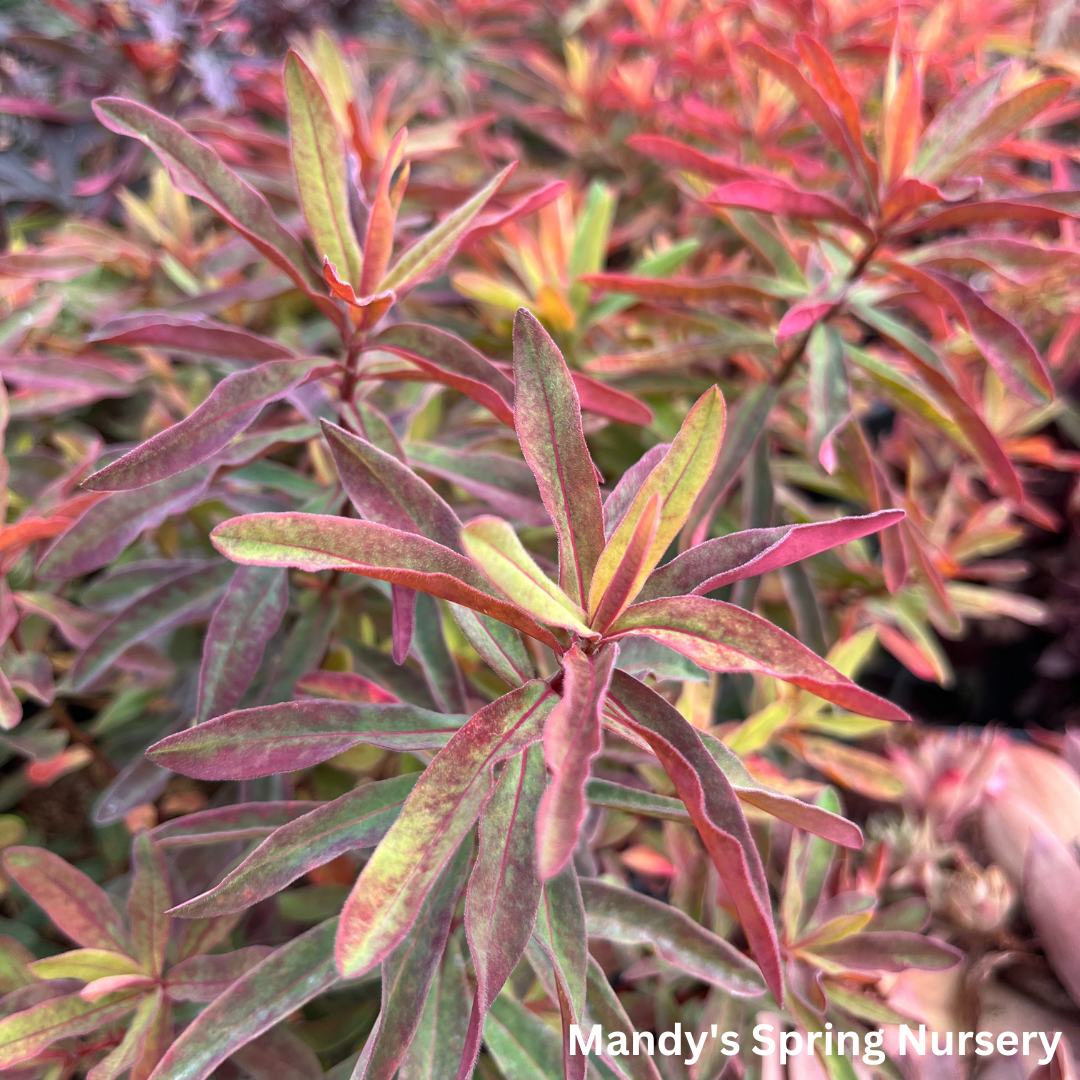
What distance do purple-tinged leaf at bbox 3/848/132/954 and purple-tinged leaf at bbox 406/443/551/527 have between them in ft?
1.35

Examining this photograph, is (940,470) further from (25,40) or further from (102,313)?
(25,40)

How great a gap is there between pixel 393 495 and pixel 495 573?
142mm

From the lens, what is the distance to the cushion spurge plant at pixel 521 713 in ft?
1.38

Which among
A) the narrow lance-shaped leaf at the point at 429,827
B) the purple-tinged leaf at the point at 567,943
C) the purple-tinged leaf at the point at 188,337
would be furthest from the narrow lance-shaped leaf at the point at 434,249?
the purple-tinged leaf at the point at 567,943

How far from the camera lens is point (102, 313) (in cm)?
94

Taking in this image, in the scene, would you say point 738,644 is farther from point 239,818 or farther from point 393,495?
point 239,818

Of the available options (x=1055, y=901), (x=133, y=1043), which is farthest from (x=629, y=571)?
(x=1055, y=901)

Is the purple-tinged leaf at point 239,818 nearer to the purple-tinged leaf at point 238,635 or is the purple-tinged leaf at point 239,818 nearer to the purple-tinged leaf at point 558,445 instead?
the purple-tinged leaf at point 238,635

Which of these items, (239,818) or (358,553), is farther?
(239,818)

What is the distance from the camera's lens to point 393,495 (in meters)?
0.53

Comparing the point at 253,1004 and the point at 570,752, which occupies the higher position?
the point at 570,752

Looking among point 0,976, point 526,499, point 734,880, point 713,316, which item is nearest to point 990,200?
point 713,316

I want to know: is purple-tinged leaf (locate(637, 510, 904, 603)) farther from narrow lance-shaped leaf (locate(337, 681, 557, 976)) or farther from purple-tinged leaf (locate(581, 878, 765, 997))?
purple-tinged leaf (locate(581, 878, 765, 997))

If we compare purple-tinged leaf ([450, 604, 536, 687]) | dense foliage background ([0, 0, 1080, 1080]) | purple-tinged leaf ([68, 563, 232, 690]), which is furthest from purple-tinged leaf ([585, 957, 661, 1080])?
purple-tinged leaf ([68, 563, 232, 690])
